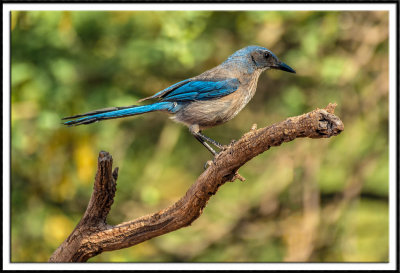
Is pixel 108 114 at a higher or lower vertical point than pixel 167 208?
higher

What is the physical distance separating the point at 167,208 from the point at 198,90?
4.75 feet

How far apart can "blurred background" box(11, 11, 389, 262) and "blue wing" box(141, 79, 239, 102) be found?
2.25 meters

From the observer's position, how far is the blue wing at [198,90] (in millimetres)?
5719

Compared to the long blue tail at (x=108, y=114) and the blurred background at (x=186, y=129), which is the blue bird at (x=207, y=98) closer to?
the long blue tail at (x=108, y=114)

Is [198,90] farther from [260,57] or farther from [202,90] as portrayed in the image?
[260,57]

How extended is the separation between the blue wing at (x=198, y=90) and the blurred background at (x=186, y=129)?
2.25 meters

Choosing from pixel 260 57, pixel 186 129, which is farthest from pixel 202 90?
pixel 186 129

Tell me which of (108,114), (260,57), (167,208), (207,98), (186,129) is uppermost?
(186,129)

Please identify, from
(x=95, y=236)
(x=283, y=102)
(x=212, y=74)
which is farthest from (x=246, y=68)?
(x=283, y=102)

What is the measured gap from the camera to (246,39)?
9391 mm

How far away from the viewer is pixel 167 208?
497 centimetres

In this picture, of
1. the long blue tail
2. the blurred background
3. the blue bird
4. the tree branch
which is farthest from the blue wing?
the blurred background

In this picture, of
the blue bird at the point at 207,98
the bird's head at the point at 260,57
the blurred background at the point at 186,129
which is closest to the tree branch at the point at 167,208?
the blue bird at the point at 207,98

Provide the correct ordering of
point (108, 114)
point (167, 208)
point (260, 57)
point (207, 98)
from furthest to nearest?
point (260, 57), point (207, 98), point (108, 114), point (167, 208)
